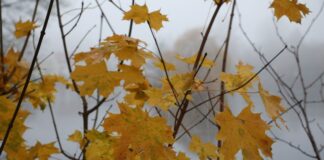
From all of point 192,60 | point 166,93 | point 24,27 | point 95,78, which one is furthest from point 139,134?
point 24,27

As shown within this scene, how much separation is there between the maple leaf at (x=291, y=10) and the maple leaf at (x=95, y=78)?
1.35ft

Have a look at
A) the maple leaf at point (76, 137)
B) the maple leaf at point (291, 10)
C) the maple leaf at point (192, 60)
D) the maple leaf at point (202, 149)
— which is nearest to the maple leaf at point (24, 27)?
the maple leaf at point (76, 137)

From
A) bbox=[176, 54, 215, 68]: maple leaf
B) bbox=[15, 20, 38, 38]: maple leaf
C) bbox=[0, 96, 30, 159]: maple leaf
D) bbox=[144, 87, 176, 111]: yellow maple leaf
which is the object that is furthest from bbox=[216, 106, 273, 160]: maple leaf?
bbox=[15, 20, 38, 38]: maple leaf

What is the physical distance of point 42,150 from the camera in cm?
83

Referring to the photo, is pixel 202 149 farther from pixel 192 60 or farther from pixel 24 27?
pixel 24 27

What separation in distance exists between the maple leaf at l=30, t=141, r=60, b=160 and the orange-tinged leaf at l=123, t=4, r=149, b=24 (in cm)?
42

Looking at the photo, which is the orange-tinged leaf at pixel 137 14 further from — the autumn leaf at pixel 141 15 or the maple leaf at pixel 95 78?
the maple leaf at pixel 95 78

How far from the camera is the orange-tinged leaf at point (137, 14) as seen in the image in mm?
639

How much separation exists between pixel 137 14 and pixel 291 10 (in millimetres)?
364

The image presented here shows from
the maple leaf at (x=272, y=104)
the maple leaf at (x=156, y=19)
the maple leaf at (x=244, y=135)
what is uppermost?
the maple leaf at (x=156, y=19)

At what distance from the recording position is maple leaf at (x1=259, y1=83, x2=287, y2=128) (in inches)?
24.0

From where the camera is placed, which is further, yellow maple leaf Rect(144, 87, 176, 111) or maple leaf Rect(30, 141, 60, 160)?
maple leaf Rect(30, 141, 60, 160)

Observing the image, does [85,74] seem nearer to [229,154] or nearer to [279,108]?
[229,154]

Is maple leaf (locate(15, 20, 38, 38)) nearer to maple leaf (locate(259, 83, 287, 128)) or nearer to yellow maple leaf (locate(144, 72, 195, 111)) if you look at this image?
yellow maple leaf (locate(144, 72, 195, 111))
